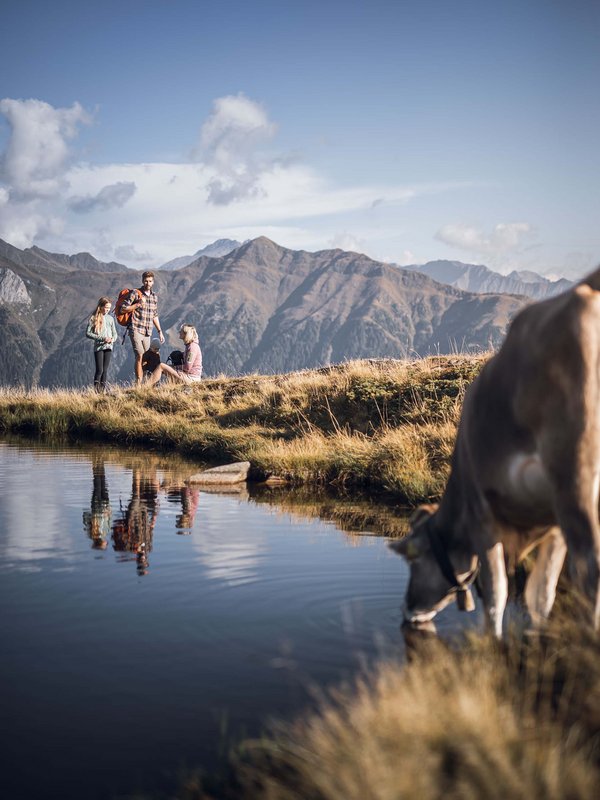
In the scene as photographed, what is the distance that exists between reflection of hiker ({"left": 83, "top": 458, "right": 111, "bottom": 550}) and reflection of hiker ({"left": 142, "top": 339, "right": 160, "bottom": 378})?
11.7 metres

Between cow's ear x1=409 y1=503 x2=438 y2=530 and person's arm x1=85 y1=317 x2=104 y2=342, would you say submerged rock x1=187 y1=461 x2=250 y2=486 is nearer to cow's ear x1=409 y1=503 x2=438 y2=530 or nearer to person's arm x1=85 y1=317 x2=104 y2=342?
cow's ear x1=409 y1=503 x2=438 y2=530

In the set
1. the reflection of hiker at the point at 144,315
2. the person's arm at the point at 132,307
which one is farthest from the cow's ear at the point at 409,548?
the person's arm at the point at 132,307

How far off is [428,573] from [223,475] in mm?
10376

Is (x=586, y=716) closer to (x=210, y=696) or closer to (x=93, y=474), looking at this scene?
(x=210, y=696)

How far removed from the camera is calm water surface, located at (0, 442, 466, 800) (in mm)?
5055

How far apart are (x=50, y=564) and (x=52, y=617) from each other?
2.03 m

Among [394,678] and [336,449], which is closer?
[394,678]

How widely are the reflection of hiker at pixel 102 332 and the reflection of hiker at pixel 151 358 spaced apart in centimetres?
128

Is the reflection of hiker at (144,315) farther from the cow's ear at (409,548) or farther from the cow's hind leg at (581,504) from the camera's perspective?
the cow's hind leg at (581,504)

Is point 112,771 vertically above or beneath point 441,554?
beneath

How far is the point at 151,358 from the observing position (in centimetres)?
2845

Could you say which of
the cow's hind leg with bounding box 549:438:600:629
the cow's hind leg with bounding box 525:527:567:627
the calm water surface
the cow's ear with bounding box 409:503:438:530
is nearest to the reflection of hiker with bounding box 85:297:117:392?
the calm water surface

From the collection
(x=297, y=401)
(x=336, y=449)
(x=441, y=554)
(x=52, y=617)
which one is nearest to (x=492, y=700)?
(x=441, y=554)

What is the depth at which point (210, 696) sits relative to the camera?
19.0 feet
